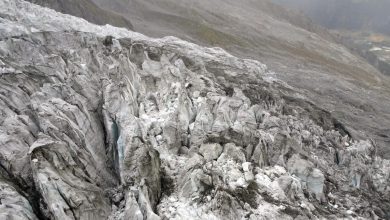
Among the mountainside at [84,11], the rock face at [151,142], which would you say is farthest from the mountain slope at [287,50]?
the rock face at [151,142]

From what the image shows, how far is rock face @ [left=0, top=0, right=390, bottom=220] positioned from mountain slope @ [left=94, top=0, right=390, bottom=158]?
1185cm

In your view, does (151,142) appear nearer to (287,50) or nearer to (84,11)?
(84,11)

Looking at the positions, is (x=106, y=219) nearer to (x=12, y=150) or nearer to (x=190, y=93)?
(x=12, y=150)

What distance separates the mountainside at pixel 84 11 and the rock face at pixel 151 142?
21742 millimetres

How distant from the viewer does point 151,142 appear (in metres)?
28.7

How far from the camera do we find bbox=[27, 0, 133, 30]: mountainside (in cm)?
6631

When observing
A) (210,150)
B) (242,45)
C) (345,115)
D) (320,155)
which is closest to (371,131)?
(345,115)

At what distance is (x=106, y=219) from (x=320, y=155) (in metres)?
21.9

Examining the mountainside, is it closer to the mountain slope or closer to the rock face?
the mountain slope

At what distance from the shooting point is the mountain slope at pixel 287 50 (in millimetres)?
55250

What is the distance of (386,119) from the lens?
181 ft

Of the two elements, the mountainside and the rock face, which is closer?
the rock face

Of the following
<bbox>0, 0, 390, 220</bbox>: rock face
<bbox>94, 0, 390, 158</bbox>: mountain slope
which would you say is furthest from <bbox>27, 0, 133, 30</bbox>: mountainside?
<bbox>0, 0, 390, 220</bbox>: rock face

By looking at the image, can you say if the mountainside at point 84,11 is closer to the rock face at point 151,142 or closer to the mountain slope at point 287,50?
the mountain slope at point 287,50
